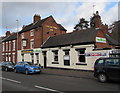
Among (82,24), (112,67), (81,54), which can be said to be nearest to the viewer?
(112,67)

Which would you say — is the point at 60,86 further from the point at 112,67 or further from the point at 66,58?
the point at 66,58

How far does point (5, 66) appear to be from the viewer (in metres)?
21.2

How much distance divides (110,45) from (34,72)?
12597 millimetres

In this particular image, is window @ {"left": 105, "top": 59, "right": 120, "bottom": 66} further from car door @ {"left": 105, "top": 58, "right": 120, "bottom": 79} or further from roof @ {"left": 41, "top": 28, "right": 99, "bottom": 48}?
roof @ {"left": 41, "top": 28, "right": 99, "bottom": 48}

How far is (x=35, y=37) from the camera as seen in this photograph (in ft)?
90.1

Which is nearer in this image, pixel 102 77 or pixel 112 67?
pixel 112 67

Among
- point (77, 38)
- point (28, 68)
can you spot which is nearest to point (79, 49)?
point (77, 38)

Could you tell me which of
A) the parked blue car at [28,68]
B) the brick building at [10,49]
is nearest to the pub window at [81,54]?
the parked blue car at [28,68]

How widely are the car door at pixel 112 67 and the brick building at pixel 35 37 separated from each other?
17.2 m

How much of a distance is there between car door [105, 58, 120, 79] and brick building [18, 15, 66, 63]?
56.3ft

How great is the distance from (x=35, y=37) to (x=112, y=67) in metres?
19.9

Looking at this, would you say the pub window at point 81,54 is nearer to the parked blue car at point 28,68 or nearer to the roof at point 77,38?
the roof at point 77,38

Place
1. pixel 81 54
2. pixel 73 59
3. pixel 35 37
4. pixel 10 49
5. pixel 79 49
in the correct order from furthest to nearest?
pixel 10 49 → pixel 35 37 → pixel 73 59 → pixel 79 49 → pixel 81 54

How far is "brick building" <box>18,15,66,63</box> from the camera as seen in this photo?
26.6 meters
